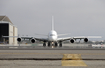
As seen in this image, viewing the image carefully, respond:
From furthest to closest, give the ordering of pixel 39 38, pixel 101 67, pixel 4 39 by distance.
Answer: pixel 4 39
pixel 39 38
pixel 101 67

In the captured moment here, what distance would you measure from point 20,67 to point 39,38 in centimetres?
4402

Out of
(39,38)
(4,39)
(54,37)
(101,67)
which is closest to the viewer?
(101,67)

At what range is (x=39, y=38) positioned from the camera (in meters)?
53.2

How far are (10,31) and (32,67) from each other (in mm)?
130385

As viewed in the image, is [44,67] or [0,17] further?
[0,17]

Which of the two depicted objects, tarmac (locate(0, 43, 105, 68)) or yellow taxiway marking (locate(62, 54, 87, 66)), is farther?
yellow taxiway marking (locate(62, 54, 87, 66))

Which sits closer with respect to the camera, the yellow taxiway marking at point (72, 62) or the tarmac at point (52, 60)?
the tarmac at point (52, 60)

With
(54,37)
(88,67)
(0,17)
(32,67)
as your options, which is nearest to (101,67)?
(88,67)

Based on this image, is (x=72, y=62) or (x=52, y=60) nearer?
(x=72, y=62)

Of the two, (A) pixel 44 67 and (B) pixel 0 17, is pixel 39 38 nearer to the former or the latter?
(A) pixel 44 67

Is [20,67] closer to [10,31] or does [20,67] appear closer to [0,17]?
[10,31]

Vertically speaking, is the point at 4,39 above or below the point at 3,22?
below

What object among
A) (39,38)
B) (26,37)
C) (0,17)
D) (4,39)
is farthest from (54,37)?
(0,17)

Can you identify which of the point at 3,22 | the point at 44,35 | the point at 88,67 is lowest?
the point at 88,67
